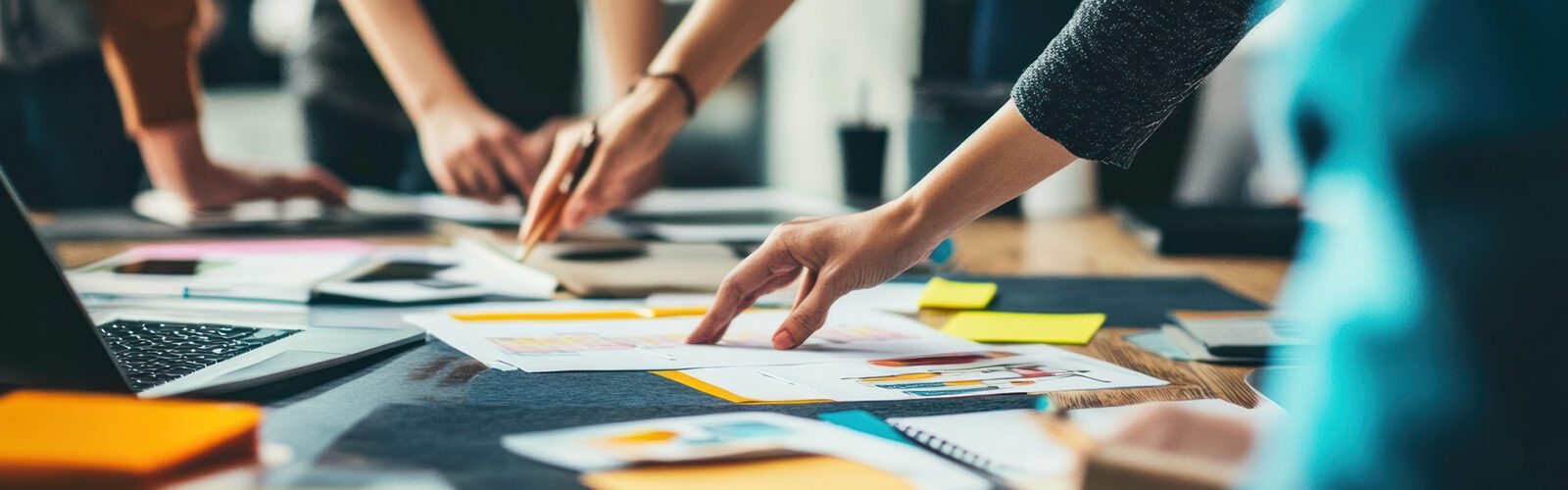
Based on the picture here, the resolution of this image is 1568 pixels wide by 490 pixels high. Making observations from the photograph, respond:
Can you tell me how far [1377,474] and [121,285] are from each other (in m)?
1.06

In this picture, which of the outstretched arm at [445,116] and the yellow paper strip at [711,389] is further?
the outstretched arm at [445,116]

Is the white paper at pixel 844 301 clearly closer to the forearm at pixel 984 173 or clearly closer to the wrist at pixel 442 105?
the forearm at pixel 984 173

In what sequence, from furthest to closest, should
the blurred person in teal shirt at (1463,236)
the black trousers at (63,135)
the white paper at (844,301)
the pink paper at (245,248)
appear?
the black trousers at (63,135), the pink paper at (245,248), the white paper at (844,301), the blurred person in teal shirt at (1463,236)

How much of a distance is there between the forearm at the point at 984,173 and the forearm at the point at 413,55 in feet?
2.66

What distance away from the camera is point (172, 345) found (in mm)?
782

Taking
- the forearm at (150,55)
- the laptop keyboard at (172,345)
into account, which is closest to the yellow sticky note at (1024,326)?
the laptop keyboard at (172,345)

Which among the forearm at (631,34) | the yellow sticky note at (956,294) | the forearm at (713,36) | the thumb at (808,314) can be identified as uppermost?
the forearm at (631,34)

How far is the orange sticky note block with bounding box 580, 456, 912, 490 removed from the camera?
1.62 feet

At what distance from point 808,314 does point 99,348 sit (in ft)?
1.41

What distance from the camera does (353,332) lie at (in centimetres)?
84

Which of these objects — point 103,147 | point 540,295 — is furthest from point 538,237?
point 103,147

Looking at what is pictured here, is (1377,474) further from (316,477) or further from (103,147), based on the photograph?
(103,147)

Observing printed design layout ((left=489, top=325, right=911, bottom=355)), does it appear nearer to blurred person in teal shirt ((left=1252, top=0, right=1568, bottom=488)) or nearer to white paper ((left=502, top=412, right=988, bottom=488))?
white paper ((left=502, top=412, right=988, bottom=488))

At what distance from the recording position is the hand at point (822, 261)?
81 cm
